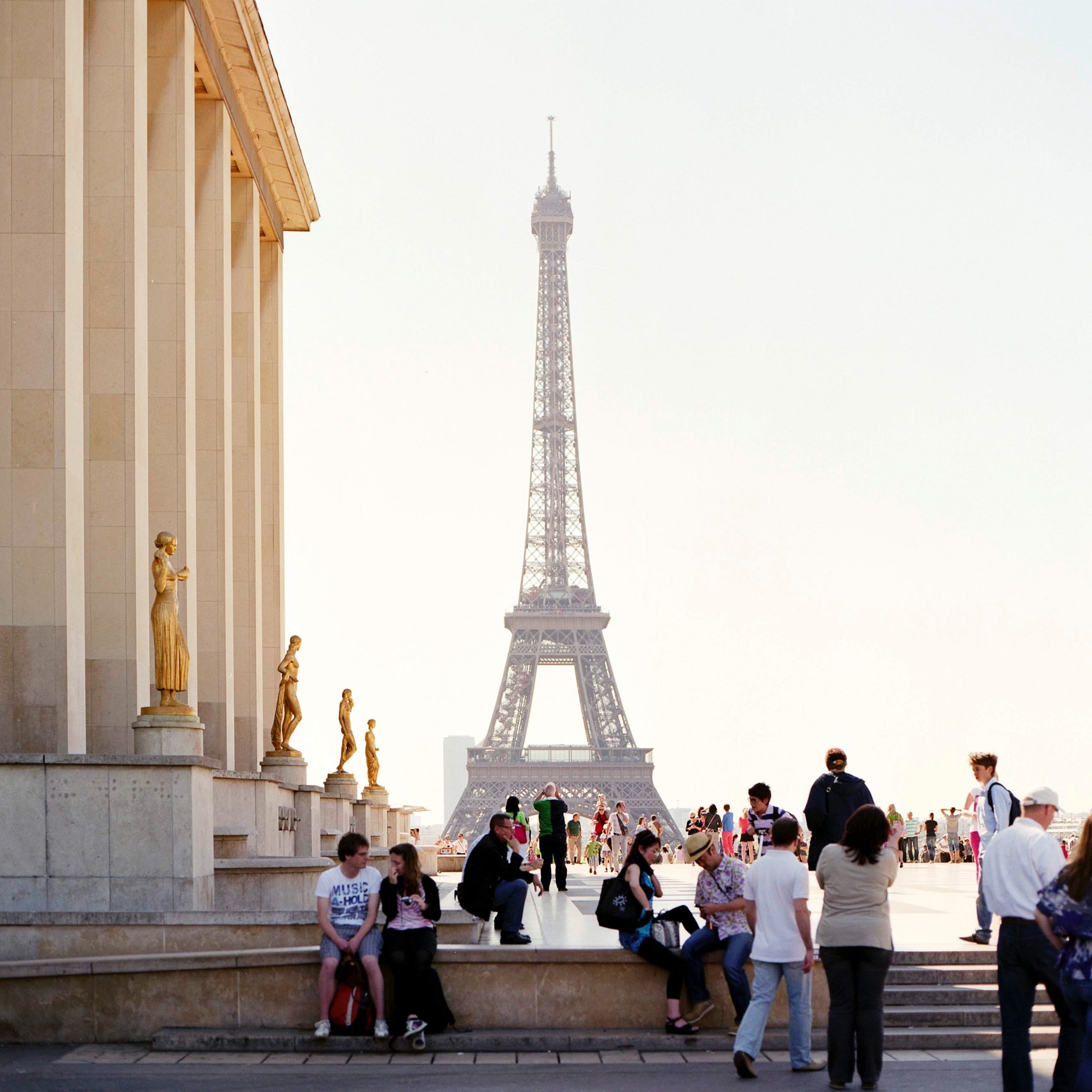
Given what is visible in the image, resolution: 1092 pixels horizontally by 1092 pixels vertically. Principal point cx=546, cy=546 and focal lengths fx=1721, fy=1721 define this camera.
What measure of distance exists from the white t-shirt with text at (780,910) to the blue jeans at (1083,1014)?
3.16m

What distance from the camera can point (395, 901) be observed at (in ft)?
43.4

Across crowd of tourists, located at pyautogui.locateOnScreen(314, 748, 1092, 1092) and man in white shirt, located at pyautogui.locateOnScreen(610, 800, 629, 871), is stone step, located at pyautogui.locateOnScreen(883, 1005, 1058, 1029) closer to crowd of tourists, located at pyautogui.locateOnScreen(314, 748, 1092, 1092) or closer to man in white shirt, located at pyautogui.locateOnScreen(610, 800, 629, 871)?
crowd of tourists, located at pyautogui.locateOnScreen(314, 748, 1092, 1092)

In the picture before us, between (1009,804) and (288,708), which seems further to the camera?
(288,708)

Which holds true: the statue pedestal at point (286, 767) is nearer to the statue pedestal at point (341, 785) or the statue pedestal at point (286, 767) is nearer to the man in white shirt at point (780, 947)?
the statue pedestal at point (341, 785)

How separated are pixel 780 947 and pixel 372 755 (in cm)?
3212

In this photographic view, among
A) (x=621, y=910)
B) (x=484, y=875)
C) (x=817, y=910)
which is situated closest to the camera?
(x=621, y=910)

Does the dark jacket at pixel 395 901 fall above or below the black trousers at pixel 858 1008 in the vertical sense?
above

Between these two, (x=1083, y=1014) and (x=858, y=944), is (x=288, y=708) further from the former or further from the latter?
(x=1083, y=1014)

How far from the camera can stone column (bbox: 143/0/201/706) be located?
961 inches

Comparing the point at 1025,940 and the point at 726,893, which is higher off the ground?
the point at 1025,940

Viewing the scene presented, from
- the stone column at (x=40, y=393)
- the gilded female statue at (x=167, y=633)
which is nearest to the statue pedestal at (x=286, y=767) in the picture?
the stone column at (x=40, y=393)

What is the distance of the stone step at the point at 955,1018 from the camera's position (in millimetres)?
13406

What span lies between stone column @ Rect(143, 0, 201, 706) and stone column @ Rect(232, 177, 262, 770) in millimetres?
5471

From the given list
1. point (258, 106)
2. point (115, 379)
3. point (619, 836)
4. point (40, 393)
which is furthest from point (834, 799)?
point (258, 106)
